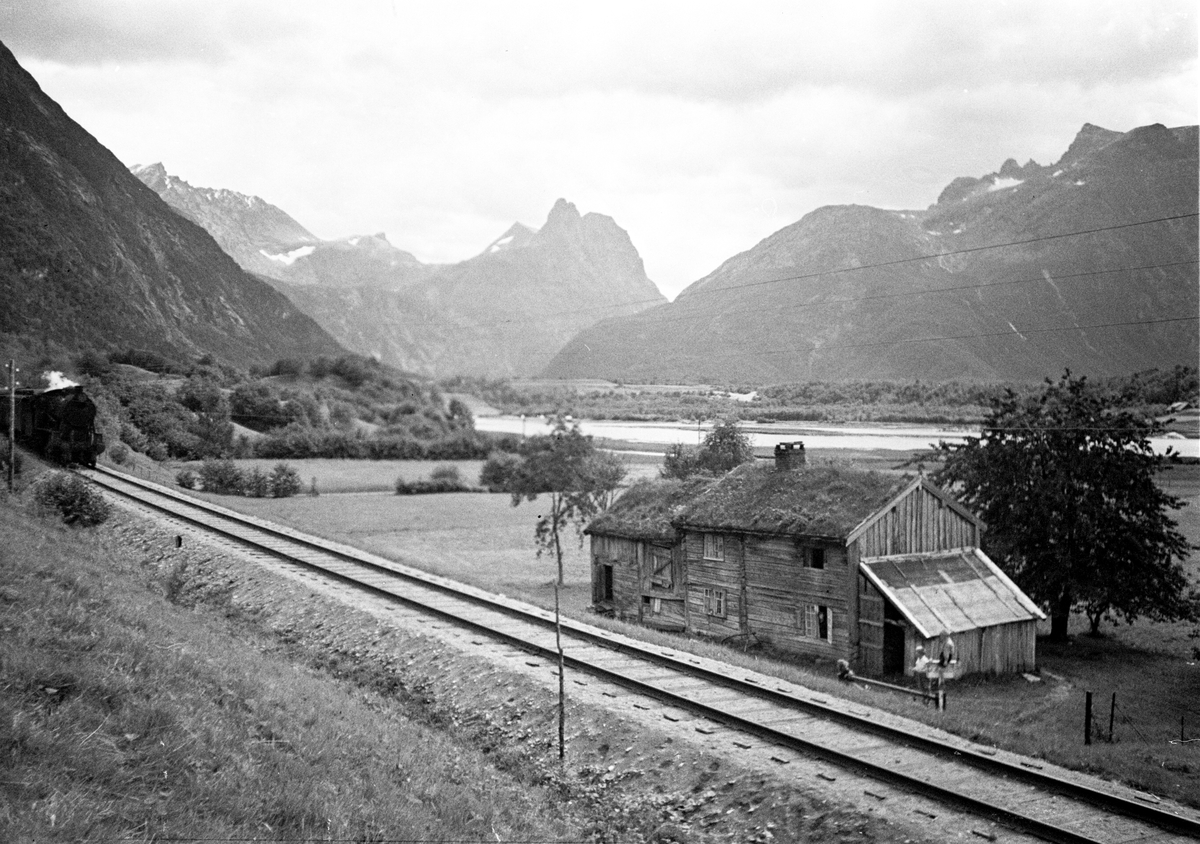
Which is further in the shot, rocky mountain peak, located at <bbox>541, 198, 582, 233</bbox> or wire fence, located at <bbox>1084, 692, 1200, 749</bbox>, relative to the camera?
rocky mountain peak, located at <bbox>541, 198, 582, 233</bbox>

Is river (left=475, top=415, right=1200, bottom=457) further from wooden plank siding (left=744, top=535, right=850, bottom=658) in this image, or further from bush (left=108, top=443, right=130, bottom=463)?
bush (left=108, top=443, right=130, bottom=463)

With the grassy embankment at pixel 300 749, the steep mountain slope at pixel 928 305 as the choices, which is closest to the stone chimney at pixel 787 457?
the grassy embankment at pixel 300 749

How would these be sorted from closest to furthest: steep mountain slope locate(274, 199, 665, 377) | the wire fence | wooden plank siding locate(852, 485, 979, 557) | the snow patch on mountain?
the wire fence < wooden plank siding locate(852, 485, 979, 557) < steep mountain slope locate(274, 199, 665, 377) < the snow patch on mountain

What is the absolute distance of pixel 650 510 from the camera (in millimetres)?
44406

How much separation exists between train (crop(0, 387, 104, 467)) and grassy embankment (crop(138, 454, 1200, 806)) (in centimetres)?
1108

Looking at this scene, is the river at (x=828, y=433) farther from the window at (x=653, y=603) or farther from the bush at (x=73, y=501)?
the bush at (x=73, y=501)

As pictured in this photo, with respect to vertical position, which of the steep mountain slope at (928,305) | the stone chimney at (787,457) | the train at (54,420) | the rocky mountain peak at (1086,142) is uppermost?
the rocky mountain peak at (1086,142)

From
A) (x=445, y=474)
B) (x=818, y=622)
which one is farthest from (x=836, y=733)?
(x=445, y=474)

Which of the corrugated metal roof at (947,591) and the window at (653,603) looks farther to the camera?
the window at (653,603)

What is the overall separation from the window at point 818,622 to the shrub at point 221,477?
55.6m

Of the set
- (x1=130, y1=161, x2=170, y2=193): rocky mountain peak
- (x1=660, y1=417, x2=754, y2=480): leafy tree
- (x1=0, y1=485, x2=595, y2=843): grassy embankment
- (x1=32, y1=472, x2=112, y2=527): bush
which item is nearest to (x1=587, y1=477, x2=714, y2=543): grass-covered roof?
(x1=660, y1=417, x2=754, y2=480): leafy tree

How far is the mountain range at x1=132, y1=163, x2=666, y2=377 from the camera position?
71.1 meters

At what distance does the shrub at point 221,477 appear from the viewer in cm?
7388

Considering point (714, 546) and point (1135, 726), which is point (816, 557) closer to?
point (714, 546)
